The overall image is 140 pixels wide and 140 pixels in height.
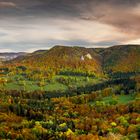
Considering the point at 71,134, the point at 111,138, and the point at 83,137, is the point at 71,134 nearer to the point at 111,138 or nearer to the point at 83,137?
the point at 83,137

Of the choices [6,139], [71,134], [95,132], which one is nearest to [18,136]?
[6,139]

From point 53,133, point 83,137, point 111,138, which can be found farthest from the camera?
point 53,133

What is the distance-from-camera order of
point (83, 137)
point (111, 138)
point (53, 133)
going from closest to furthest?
point (111, 138), point (83, 137), point (53, 133)

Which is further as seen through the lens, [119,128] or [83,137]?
[119,128]

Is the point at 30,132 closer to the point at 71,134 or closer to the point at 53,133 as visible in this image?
the point at 53,133

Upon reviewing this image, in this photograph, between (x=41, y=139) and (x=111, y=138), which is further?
(x=41, y=139)

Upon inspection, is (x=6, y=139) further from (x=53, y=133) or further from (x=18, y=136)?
(x=53, y=133)

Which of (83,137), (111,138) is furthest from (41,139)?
(111,138)
